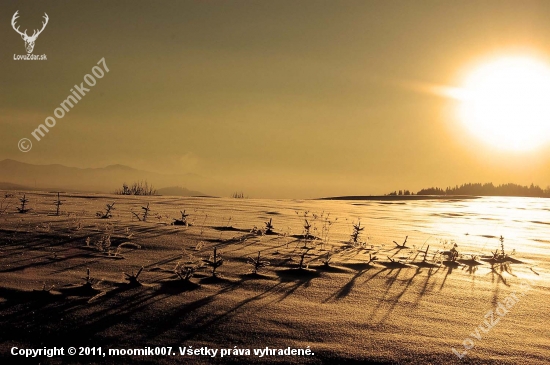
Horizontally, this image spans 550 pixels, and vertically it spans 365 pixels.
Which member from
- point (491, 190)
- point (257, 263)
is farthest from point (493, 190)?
point (257, 263)

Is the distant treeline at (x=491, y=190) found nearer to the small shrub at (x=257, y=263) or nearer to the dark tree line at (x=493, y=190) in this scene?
the dark tree line at (x=493, y=190)

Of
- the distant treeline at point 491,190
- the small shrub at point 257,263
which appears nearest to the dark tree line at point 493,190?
the distant treeline at point 491,190

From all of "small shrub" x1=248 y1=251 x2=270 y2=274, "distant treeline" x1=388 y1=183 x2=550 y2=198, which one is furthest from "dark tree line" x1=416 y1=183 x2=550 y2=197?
"small shrub" x1=248 y1=251 x2=270 y2=274

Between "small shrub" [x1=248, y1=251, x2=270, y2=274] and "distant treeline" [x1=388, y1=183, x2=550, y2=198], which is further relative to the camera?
"distant treeline" [x1=388, y1=183, x2=550, y2=198]

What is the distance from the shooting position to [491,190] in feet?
58.1

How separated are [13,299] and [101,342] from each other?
71 cm

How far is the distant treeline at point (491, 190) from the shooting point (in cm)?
1709

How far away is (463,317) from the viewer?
2348mm

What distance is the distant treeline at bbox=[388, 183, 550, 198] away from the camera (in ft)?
56.1

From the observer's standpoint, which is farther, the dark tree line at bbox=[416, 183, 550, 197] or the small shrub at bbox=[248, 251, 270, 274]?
the dark tree line at bbox=[416, 183, 550, 197]

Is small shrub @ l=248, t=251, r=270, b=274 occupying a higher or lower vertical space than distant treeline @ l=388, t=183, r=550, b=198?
lower

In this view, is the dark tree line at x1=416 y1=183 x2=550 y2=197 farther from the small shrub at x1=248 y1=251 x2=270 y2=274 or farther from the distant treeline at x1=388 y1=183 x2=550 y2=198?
the small shrub at x1=248 y1=251 x2=270 y2=274

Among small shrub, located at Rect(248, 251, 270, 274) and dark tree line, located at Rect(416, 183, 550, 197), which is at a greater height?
dark tree line, located at Rect(416, 183, 550, 197)

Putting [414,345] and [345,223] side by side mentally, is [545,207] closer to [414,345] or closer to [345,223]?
[345,223]
